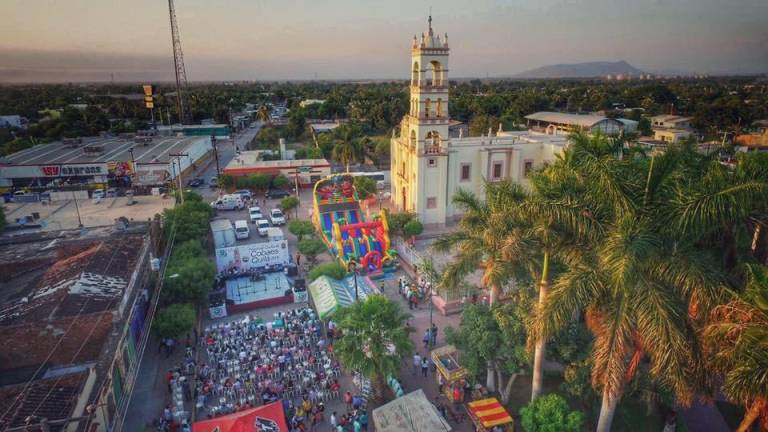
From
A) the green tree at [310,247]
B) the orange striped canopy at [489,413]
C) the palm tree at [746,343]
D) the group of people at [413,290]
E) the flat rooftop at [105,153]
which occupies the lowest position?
the group of people at [413,290]

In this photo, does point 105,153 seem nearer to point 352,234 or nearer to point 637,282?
point 352,234

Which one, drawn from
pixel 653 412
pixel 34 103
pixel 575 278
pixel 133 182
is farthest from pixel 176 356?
pixel 34 103

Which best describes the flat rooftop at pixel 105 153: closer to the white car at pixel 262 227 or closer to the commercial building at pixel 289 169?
the commercial building at pixel 289 169

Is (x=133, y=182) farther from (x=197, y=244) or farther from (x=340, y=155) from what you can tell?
(x=197, y=244)

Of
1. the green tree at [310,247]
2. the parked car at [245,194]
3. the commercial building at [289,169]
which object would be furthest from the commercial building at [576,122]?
the green tree at [310,247]

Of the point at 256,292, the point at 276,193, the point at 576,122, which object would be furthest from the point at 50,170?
the point at 576,122

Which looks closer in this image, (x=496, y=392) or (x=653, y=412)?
(x=653, y=412)

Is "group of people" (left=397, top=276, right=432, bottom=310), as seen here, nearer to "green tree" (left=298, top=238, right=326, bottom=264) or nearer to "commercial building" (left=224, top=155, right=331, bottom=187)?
"green tree" (left=298, top=238, right=326, bottom=264)
